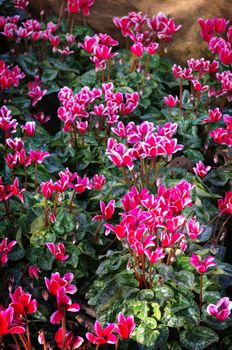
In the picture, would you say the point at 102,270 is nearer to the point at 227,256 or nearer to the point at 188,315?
the point at 188,315

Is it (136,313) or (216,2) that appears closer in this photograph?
(136,313)

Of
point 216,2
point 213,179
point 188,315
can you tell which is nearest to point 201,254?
point 188,315

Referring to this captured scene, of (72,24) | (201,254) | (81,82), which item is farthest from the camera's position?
(72,24)

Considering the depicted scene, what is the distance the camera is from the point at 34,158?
2.44m

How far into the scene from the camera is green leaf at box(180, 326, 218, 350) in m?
2.06

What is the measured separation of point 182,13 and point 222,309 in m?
2.33

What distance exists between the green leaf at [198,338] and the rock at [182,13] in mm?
2158

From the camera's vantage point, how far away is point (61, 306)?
74.1 inches

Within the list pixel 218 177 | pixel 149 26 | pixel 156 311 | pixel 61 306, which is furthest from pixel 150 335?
pixel 149 26

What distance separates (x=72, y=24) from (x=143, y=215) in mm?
2120

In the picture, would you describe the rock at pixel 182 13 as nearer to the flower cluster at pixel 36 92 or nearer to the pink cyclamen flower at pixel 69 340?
the flower cluster at pixel 36 92

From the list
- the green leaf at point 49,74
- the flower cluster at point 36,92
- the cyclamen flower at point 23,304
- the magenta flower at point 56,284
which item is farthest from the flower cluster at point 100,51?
the cyclamen flower at point 23,304

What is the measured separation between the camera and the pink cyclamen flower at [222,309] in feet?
6.47

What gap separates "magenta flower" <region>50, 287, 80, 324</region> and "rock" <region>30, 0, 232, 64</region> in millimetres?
2354
